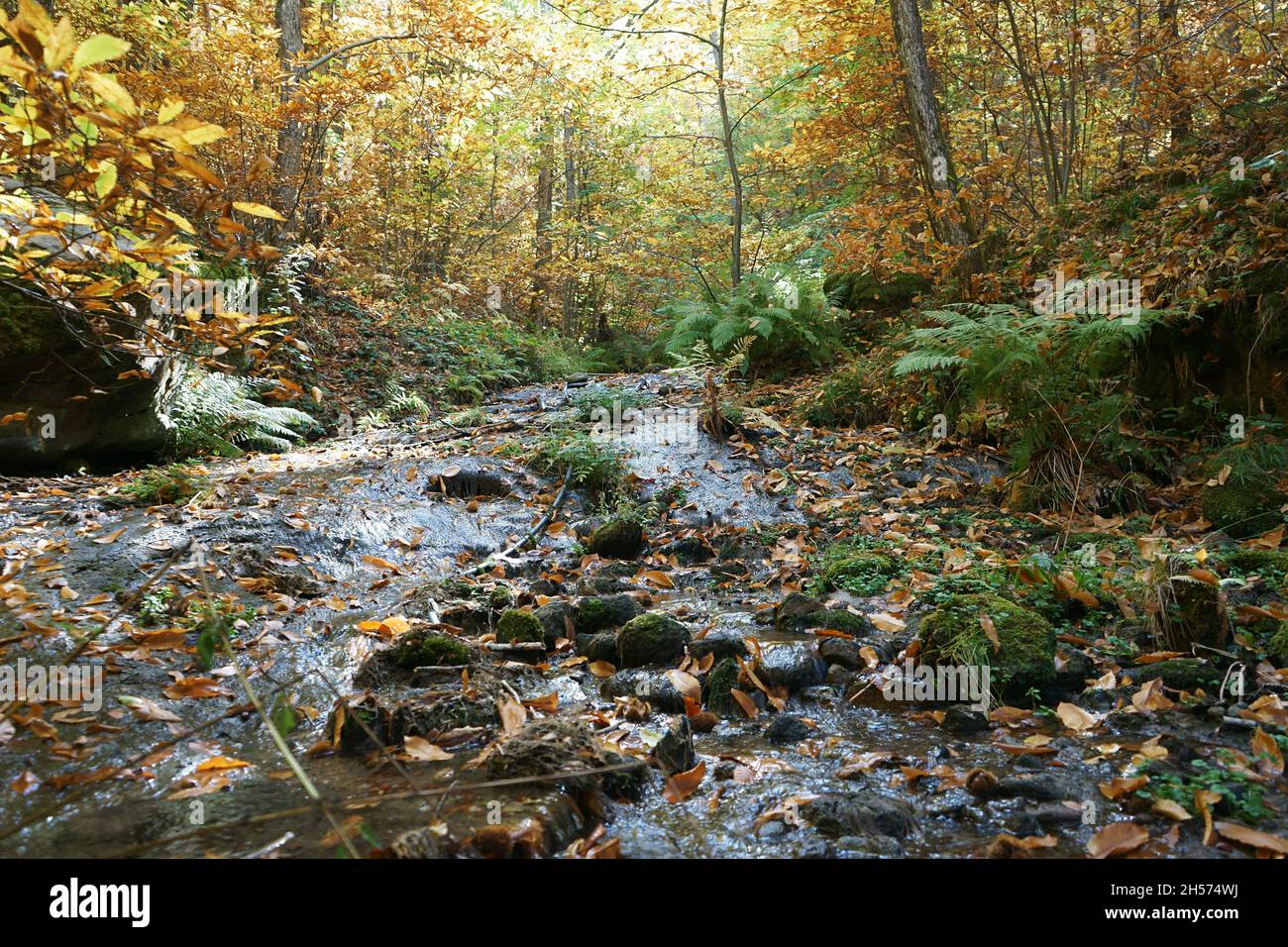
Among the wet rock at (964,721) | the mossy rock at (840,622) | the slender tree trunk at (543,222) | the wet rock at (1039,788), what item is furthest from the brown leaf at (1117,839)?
the slender tree trunk at (543,222)

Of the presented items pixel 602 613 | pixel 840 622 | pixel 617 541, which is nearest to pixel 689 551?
pixel 617 541

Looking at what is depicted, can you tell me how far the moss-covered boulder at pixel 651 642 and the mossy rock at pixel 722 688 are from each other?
0.34 metres

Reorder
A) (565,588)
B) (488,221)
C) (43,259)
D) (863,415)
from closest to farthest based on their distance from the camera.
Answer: (43,259) < (565,588) < (863,415) < (488,221)

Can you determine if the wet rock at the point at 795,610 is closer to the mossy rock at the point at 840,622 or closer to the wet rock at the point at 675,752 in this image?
the mossy rock at the point at 840,622

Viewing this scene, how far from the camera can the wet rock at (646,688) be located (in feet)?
11.0

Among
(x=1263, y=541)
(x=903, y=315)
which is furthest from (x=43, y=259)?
(x=903, y=315)

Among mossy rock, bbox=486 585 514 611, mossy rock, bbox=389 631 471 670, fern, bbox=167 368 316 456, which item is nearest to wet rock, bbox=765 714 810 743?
mossy rock, bbox=389 631 471 670

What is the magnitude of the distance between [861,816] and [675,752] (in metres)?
0.71

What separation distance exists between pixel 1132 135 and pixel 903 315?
317 centimetres

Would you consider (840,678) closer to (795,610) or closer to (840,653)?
(840,653)

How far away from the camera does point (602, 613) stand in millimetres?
4254

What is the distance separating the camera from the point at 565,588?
4.99 m

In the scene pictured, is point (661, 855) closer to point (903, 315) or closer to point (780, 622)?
point (780, 622)

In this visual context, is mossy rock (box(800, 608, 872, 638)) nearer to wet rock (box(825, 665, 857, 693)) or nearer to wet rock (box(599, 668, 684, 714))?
wet rock (box(825, 665, 857, 693))
